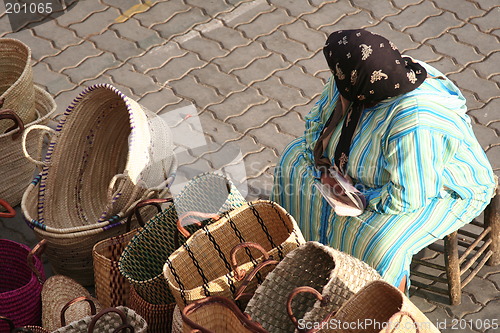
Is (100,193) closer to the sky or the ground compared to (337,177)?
closer to the ground

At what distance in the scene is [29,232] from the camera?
4.67 meters

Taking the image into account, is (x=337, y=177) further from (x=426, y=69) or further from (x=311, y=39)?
(x=311, y=39)

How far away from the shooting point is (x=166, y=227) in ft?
12.5

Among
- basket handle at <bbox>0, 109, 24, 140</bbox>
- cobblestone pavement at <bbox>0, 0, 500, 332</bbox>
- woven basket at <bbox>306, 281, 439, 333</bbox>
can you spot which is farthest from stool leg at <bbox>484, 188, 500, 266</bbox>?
basket handle at <bbox>0, 109, 24, 140</bbox>

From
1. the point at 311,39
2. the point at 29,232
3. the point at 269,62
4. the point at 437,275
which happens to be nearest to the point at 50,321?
the point at 29,232

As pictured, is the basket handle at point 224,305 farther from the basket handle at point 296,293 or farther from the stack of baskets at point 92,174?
the stack of baskets at point 92,174

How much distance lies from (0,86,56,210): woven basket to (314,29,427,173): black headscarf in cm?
182

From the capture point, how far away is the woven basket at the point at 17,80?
4461mm

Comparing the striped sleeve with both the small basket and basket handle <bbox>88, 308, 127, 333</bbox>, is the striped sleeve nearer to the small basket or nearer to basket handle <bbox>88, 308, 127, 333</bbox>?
the small basket

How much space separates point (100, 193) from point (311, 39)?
2192 millimetres

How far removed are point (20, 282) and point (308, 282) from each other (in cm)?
177

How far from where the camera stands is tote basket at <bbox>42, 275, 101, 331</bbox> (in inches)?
146

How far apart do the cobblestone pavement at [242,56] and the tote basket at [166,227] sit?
→ 0.98 m

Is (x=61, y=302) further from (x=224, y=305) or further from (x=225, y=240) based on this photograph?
(x=224, y=305)
